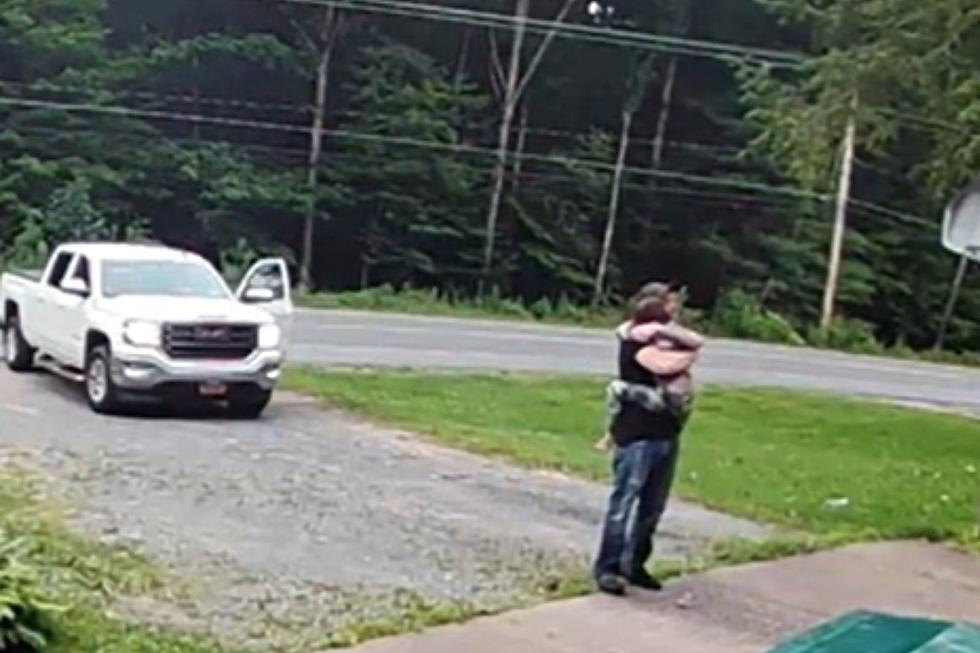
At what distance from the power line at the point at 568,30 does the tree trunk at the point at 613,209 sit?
2.14 m

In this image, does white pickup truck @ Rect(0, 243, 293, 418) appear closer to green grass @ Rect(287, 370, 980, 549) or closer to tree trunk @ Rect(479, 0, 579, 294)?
green grass @ Rect(287, 370, 980, 549)

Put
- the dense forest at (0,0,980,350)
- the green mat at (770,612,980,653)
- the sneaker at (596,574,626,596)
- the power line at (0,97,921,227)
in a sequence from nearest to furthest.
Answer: the green mat at (770,612,980,653)
the sneaker at (596,574,626,596)
the power line at (0,97,921,227)
the dense forest at (0,0,980,350)

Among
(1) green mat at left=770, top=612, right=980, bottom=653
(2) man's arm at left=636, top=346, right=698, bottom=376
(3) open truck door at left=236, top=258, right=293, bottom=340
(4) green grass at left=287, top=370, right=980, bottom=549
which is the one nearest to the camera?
(1) green mat at left=770, top=612, right=980, bottom=653

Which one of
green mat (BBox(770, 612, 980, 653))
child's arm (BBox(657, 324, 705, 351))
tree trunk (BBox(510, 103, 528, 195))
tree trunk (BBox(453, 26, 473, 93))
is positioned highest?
tree trunk (BBox(453, 26, 473, 93))

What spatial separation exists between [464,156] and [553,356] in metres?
16.0

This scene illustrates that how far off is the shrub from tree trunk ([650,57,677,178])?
484cm

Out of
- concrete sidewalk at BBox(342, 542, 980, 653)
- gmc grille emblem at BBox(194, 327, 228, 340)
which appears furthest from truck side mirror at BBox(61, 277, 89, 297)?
concrete sidewalk at BBox(342, 542, 980, 653)

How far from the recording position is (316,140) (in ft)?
143

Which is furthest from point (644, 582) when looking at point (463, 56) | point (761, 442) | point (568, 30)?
point (463, 56)

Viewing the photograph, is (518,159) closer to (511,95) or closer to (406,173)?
(511,95)

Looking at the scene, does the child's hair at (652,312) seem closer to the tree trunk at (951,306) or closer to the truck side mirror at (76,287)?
the truck side mirror at (76,287)

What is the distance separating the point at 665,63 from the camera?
48438 mm

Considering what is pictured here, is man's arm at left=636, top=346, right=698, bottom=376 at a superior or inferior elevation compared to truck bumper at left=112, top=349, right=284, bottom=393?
superior

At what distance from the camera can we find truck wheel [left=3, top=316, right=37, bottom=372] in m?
20.2
